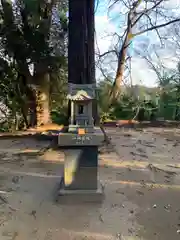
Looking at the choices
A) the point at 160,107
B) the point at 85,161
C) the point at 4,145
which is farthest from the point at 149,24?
the point at 85,161

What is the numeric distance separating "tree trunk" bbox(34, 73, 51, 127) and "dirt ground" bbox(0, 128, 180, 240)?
2.77 meters

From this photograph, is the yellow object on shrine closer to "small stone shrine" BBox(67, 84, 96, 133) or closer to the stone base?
"small stone shrine" BBox(67, 84, 96, 133)

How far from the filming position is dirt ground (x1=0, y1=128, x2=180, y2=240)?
2.36 metres

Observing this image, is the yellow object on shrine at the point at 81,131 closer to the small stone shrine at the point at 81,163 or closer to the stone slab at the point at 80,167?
the small stone shrine at the point at 81,163

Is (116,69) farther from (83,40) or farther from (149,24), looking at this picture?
(83,40)

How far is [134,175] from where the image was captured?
3.88 meters

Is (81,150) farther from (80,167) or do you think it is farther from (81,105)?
(81,105)

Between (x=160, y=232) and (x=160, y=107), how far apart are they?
8.14 metres

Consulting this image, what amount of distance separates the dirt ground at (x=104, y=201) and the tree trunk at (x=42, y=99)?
2.77 m

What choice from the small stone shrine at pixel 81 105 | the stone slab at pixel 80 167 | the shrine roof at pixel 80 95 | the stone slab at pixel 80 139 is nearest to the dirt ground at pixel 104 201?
the stone slab at pixel 80 167

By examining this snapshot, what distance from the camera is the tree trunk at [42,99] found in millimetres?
7769

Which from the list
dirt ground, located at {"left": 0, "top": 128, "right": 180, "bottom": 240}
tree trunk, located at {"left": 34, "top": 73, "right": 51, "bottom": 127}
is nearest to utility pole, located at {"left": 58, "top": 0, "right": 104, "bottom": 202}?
dirt ground, located at {"left": 0, "top": 128, "right": 180, "bottom": 240}

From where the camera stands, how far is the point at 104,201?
298 centimetres

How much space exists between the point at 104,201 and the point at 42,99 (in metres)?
5.40
